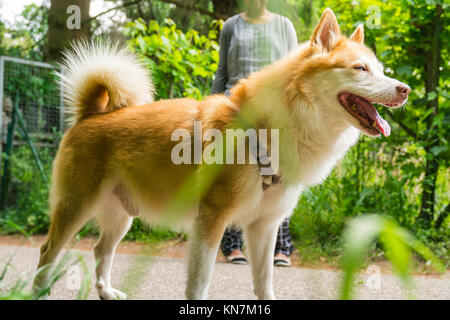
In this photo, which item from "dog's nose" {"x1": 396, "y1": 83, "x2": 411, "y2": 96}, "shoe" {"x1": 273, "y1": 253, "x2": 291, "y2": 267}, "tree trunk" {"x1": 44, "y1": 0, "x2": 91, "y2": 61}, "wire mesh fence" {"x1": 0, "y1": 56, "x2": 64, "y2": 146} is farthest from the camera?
"wire mesh fence" {"x1": 0, "y1": 56, "x2": 64, "y2": 146}

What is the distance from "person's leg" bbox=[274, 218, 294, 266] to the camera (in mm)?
3646

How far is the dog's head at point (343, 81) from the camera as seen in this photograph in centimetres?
181

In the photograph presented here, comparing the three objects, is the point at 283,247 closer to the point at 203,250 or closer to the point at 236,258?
the point at 236,258

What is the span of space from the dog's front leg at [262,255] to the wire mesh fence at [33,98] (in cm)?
494

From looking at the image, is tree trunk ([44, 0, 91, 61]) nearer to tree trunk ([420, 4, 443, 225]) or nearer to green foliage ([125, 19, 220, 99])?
green foliage ([125, 19, 220, 99])

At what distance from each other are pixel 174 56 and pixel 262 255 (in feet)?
9.25

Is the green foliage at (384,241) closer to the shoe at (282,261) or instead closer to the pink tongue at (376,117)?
the pink tongue at (376,117)

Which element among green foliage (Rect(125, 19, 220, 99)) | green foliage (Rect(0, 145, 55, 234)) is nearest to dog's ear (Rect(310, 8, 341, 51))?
green foliage (Rect(125, 19, 220, 99))

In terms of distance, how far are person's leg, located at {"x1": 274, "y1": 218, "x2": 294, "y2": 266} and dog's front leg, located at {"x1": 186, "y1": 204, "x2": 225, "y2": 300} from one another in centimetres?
181

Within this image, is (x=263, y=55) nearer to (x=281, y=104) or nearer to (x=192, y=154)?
(x=281, y=104)

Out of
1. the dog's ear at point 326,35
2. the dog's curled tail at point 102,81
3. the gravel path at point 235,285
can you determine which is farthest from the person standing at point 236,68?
the dog's curled tail at point 102,81

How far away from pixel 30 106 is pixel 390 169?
575 centimetres

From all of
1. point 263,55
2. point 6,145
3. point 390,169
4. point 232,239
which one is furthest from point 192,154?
point 6,145
